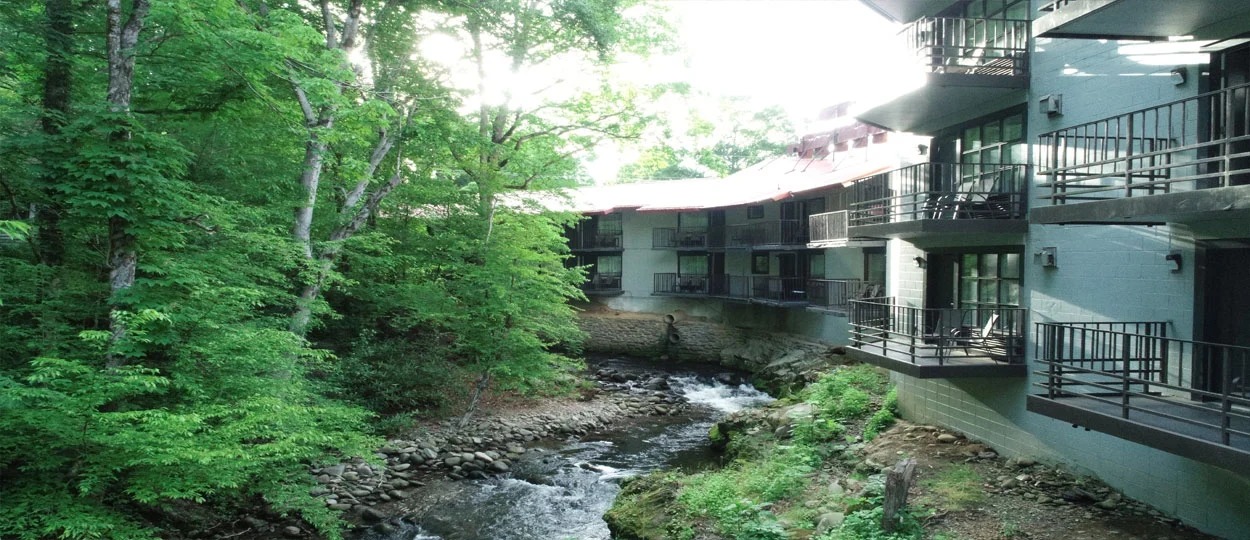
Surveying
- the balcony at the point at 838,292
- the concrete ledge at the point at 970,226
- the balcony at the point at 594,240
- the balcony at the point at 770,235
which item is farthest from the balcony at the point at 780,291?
the concrete ledge at the point at 970,226

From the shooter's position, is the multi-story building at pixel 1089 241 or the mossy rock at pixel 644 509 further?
the mossy rock at pixel 644 509

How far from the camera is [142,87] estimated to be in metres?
10.8

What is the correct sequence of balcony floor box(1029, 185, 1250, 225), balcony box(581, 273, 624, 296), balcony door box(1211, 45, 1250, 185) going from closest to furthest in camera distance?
balcony floor box(1029, 185, 1250, 225), balcony door box(1211, 45, 1250, 185), balcony box(581, 273, 624, 296)

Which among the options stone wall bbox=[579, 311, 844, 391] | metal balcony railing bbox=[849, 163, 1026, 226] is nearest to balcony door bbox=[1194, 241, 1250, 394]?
metal balcony railing bbox=[849, 163, 1026, 226]

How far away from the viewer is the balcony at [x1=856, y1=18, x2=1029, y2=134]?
10.7 metres

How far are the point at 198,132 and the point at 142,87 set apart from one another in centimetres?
100

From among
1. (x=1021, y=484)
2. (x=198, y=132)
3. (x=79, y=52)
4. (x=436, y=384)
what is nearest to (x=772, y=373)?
(x=436, y=384)

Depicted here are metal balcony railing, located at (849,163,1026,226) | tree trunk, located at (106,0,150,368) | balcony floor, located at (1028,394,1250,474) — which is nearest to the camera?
balcony floor, located at (1028,394,1250,474)

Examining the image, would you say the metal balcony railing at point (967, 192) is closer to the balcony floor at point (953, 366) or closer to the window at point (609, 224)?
the balcony floor at point (953, 366)

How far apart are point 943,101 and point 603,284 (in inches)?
910

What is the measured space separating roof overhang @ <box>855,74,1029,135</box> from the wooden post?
20.4 feet

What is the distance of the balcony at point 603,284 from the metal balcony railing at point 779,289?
8.13m

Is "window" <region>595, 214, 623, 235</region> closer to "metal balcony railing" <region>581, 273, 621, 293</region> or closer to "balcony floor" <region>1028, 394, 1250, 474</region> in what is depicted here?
"metal balcony railing" <region>581, 273, 621, 293</region>

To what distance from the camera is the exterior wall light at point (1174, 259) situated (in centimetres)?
807
